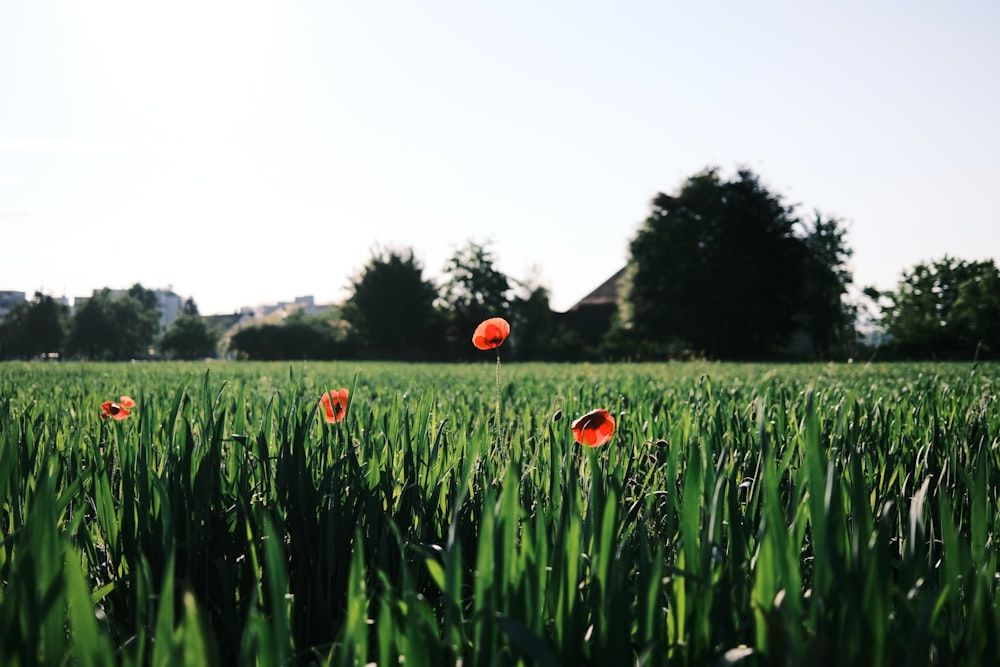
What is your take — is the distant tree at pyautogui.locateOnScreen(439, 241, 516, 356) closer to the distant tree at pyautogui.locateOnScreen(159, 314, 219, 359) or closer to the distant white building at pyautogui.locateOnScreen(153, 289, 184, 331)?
the distant tree at pyautogui.locateOnScreen(159, 314, 219, 359)

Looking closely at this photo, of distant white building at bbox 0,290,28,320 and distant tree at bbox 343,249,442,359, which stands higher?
distant white building at bbox 0,290,28,320

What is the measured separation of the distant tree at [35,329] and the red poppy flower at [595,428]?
77.7 metres

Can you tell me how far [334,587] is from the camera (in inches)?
49.9

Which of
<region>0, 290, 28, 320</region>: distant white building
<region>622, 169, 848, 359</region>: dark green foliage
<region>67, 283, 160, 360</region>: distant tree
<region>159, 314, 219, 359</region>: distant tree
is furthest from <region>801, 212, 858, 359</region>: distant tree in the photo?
<region>0, 290, 28, 320</region>: distant white building

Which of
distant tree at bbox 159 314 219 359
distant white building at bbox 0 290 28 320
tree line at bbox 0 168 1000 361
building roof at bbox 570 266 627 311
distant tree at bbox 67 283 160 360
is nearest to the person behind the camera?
tree line at bbox 0 168 1000 361

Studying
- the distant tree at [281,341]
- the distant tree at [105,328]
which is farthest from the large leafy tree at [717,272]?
the distant tree at [105,328]

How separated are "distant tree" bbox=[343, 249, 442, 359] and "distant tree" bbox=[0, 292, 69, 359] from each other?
42.2 m

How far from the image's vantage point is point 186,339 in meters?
58.6

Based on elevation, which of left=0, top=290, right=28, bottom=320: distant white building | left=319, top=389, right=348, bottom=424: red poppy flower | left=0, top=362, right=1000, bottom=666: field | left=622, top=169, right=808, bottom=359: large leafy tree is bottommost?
left=0, top=362, right=1000, bottom=666: field

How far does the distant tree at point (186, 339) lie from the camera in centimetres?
5847

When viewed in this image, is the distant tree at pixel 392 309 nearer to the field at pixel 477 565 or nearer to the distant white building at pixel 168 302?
the field at pixel 477 565

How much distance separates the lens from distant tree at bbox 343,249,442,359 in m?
40.1

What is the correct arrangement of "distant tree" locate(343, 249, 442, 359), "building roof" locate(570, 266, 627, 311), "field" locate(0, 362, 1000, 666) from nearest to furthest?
"field" locate(0, 362, 1000, 666) < "distant tree" locate(343, 249, 442, 359) < "building roof" locate(570, 266, 627, 311)

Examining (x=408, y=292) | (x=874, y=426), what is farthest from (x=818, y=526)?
(x=408, y=292)
